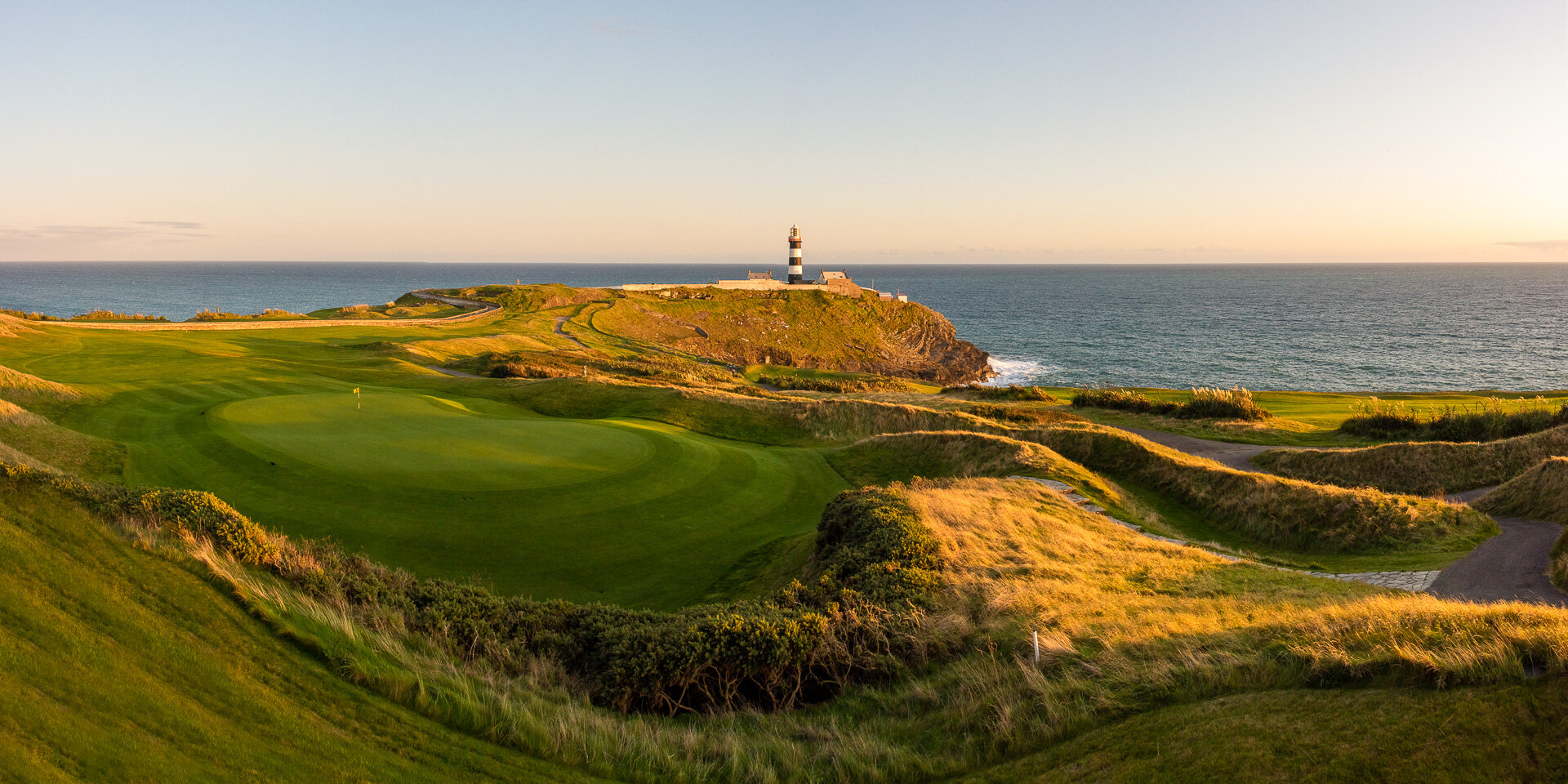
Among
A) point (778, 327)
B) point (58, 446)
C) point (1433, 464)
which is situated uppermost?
point (778, 327)

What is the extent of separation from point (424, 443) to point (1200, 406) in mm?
31399

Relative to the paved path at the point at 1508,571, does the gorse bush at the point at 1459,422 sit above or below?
above

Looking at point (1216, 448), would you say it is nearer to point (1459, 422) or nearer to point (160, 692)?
point (1459, 422)

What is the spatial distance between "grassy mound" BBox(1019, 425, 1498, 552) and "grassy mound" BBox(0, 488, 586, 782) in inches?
705

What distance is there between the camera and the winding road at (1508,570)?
12.0m

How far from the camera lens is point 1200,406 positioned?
110ft

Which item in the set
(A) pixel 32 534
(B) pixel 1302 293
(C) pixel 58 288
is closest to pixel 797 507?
(A) pixel 32 534

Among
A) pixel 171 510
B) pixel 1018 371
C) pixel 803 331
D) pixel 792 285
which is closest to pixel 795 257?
pixel 792 285

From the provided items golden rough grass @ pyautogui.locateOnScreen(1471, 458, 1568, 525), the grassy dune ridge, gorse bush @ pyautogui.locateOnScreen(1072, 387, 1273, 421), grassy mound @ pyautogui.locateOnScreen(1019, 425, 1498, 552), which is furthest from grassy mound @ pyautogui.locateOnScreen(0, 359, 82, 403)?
gorse bush @ pyautogui.locateOnScreen(1072, 387, 1273, 421)

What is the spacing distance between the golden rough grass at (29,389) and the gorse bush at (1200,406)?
3989 centimetres

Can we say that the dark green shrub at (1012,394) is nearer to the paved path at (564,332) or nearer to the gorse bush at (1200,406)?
the gorse bush at (1200,406)

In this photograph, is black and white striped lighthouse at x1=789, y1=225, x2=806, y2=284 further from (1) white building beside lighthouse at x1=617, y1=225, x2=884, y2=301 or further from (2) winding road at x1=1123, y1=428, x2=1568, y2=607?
(2) winding road at x1=1123, y1=428, x2=1568, y2=607

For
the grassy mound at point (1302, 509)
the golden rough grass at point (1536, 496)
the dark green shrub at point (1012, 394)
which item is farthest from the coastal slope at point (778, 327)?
the golden rough grass at point (1536, 496)

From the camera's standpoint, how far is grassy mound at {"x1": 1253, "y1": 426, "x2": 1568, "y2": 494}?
70.4 feet
